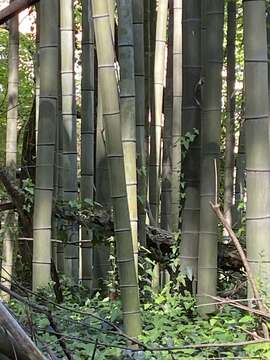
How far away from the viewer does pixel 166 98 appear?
4973 millimetres

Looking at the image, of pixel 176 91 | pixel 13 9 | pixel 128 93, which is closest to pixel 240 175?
pixel 176 91

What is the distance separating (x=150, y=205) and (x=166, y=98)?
49.4 inches

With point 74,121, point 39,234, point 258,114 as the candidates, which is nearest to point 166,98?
point 74,121

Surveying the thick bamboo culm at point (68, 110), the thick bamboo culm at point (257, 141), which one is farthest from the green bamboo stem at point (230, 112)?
the thick bamboo culm at point (257, 141)

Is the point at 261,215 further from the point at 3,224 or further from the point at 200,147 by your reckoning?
the point at 3,224

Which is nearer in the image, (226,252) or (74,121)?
(226,252)

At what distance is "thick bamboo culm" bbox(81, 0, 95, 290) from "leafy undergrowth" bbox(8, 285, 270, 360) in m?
0.65

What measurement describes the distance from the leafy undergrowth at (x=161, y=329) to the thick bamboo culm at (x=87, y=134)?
0.65m

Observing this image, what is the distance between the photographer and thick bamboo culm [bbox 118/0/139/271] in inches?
110

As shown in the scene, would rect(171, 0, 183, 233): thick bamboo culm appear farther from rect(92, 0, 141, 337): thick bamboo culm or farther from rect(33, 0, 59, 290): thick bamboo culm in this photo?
rect(92, 0, 141, 337): thick bamboo culm

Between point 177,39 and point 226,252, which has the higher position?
point 177,39

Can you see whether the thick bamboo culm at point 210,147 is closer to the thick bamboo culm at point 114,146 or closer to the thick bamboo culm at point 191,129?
the thick bamboo culm at point 191,129

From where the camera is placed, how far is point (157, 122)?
4.33 meters

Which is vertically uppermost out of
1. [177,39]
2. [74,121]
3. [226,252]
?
[177,39]
